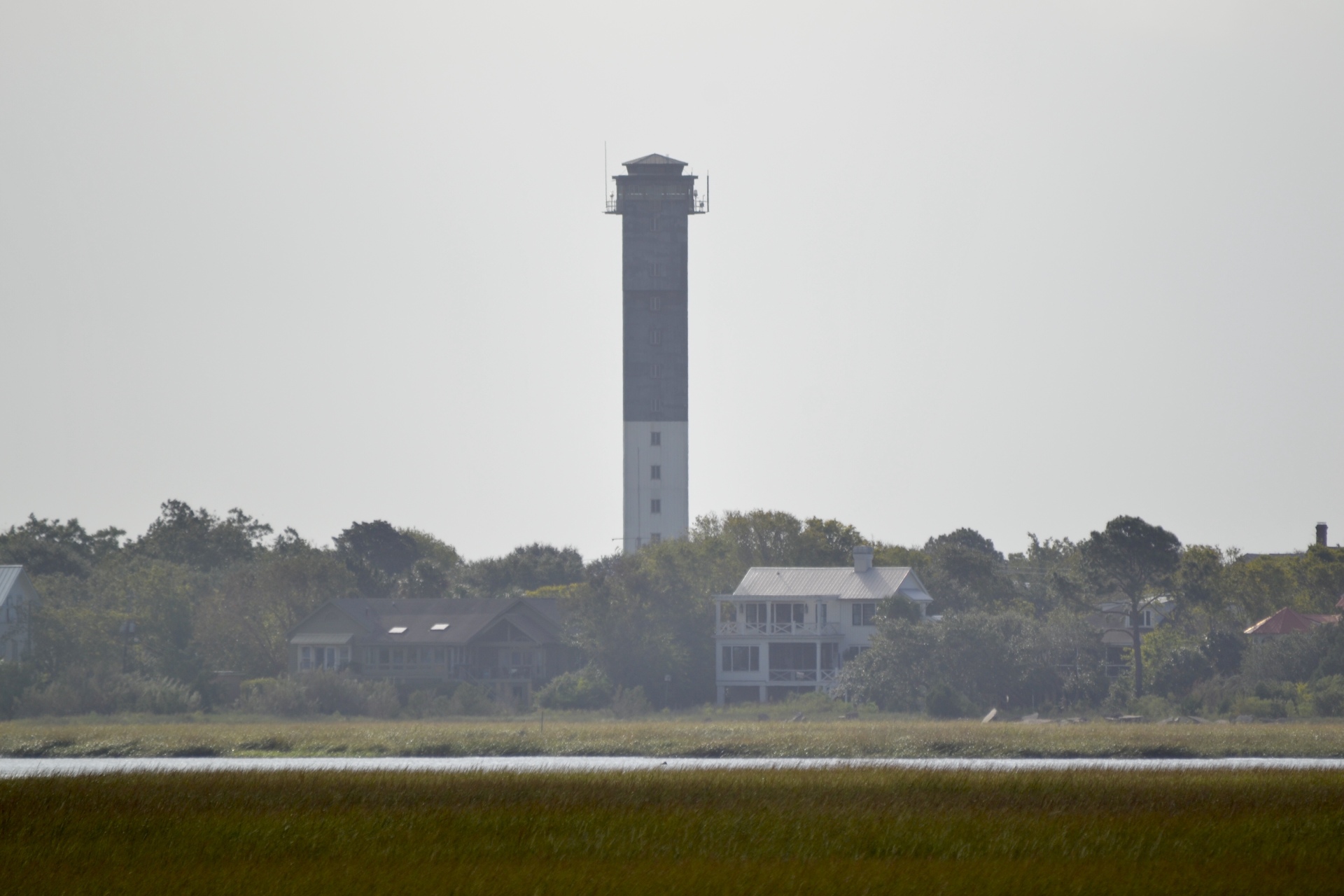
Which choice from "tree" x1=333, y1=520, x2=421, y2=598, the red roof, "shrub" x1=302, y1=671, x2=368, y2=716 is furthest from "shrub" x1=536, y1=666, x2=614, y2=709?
"tree" x1=333, y1=520, x2=421, y2=598

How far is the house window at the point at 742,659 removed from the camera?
8606 cm

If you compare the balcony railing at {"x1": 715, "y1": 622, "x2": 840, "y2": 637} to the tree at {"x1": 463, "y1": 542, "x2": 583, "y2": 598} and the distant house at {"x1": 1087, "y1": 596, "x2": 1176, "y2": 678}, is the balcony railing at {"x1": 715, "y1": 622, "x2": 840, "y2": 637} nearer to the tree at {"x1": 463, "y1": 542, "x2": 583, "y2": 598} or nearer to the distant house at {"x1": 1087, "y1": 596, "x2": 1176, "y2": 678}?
the distant house at {"x1": 1087, "y1": 596, "x2": 1176, "y2": 678}

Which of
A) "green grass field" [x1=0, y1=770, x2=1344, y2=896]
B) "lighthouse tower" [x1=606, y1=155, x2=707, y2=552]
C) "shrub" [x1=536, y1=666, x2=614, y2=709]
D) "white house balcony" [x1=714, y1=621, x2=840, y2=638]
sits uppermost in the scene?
"lighthouse tower" [x1=606, y1=155, x2=707, y2=552]

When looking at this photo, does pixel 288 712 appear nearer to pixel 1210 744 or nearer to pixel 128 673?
pixel 128 673

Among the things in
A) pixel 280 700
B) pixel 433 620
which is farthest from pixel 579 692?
pixel 433 620

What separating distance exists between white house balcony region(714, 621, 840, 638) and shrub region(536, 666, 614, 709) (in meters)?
7.36

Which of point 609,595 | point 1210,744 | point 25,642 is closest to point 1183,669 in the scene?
point 1210,744

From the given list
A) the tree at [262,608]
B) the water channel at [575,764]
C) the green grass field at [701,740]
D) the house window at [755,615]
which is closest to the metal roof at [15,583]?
the tree at [262,608]

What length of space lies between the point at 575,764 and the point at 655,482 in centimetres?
6011

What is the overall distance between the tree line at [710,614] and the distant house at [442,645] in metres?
2.42

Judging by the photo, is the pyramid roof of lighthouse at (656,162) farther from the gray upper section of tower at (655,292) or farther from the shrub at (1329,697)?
the shrub at (1329,697)

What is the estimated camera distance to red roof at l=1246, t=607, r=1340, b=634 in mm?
88750

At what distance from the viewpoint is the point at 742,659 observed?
86375mm

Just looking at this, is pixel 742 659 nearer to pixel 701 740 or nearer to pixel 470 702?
pixel 470 702
